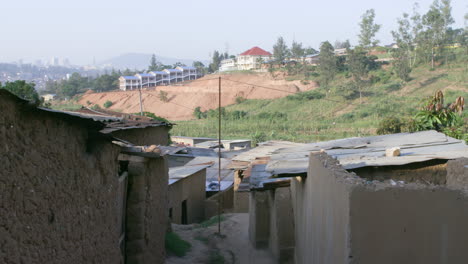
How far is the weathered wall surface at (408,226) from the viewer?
164 inches

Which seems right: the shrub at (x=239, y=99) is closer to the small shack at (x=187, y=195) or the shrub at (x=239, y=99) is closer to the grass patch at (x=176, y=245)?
the small shack at (x=187, y=195)

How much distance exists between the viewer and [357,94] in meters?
56.4

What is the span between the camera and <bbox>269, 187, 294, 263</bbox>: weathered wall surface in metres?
10.1

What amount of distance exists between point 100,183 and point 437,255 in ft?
11.2

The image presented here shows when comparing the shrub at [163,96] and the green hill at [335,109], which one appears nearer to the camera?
the green hill at [335,109]

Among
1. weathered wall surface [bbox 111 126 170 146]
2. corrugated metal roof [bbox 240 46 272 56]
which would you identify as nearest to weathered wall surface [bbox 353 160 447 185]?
weathered wall surface [bbox 111 126 170 146]

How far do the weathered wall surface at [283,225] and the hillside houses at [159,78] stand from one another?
79833mm

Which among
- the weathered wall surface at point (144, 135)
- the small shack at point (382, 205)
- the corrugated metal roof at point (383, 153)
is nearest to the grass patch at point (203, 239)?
the weathered wall surface at point (144, 135)

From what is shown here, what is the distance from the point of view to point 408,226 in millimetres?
4188

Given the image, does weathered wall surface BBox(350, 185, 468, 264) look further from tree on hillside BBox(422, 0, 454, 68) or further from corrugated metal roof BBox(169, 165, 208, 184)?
tree on hillside BBox(422, 0, 454, 68)

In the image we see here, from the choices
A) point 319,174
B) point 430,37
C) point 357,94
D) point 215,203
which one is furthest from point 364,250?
point 430,37

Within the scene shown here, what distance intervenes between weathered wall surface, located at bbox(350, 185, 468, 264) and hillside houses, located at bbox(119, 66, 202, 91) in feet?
282

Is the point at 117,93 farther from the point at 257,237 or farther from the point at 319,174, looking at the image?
the point at 319,174

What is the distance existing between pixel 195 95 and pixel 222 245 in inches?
2425
